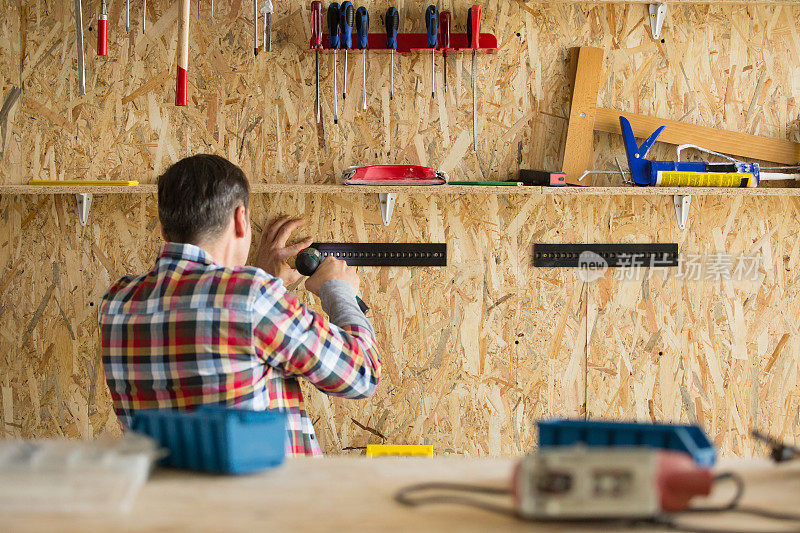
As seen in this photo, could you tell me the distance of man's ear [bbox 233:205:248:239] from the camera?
6.13 ft

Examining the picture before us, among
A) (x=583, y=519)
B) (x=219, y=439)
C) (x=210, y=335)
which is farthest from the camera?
(x=210, y=335)

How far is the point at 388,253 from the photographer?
9.00 feet

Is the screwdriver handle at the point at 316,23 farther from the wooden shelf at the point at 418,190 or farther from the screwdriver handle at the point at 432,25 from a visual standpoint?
the wooden shelf at the point at 418,190

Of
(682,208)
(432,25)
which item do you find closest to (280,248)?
(432,25)

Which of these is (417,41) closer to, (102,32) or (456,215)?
(456,215)

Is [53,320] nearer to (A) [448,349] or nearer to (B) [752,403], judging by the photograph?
(A) [448,349]

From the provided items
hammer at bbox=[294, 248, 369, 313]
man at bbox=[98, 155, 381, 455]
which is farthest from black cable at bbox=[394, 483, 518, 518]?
hammer at bbox=[294, 248, 369, 313]

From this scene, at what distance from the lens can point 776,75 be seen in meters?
2.71

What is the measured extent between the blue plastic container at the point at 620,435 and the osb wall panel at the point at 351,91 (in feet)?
5.58

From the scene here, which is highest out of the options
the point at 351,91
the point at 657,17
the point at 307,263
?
the point at 657,17

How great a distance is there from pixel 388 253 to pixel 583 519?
1.85 m

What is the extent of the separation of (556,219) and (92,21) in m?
1.87

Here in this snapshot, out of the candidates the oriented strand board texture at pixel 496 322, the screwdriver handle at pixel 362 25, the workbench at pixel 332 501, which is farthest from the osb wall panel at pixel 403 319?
the workbench at pixel 332 501

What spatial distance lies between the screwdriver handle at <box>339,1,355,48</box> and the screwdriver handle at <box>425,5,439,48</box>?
260mm
